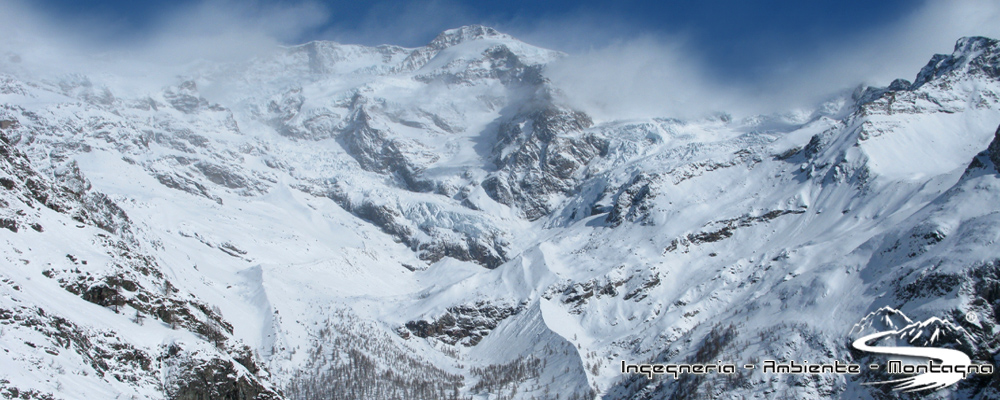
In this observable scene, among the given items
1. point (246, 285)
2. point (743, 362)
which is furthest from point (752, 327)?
point (246, 285)

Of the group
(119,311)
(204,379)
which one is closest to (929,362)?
(204,379)

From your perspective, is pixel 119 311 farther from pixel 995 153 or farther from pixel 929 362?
pixel 995 153

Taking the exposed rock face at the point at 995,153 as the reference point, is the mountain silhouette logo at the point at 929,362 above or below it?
below

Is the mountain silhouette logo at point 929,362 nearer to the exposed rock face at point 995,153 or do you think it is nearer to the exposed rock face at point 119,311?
the exposed rock face at point 995,153

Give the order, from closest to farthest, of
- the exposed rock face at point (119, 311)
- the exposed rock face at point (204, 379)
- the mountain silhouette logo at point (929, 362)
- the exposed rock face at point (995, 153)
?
the exposed rock face at point (119, 311), the exposed rock face at point (204, 379), the mountain silhouette logo at point (929, 362), the exposed rock face at point (995, 153)

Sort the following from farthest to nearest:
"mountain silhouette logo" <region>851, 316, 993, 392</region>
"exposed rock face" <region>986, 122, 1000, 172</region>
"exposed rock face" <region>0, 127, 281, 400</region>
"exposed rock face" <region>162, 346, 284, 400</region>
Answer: "exposed rock face" <region>986, 122, 1000, 172</region>, "mountain silhouette logo" <region>851, 316, 993, 392</region>, "exposed rock face" <region>162, 346, 284, 400</region>, "exposed rock face" <region>0, 127, 281, 400</region>

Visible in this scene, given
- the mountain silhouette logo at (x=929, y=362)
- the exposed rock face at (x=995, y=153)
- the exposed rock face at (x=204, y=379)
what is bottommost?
the mountain silhouette logo at (x=929, y=362)

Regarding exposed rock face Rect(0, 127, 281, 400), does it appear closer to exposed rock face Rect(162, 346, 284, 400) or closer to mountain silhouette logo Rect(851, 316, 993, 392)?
exposed rock face Rect(162, 346, 284, 400)

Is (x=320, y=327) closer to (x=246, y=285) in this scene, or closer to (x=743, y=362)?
(x=246, y=285)

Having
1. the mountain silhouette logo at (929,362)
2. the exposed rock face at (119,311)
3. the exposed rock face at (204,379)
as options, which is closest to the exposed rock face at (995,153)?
the mountain silhouette logo at (929,362)

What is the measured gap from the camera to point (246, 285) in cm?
19000

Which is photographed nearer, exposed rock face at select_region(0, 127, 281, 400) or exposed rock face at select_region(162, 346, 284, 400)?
exposed rock face at select_region(0, 127, 281, 400)

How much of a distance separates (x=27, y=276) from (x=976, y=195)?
150m

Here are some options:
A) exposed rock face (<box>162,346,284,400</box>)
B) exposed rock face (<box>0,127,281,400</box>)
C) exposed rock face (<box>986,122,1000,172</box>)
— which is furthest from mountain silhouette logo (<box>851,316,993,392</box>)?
exposed rock face (<box>162,346,284,400</box>)
